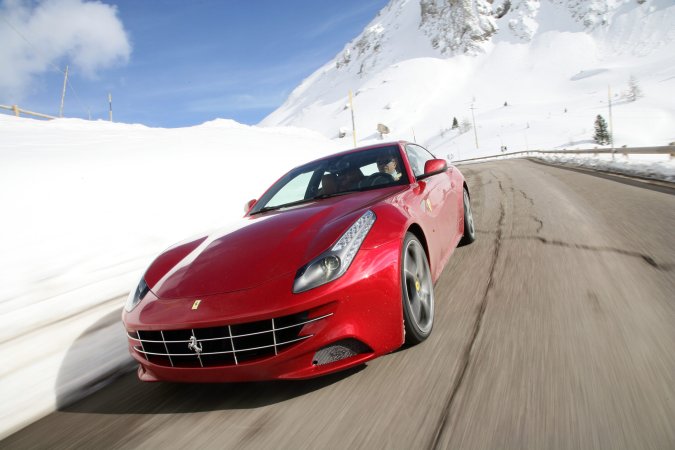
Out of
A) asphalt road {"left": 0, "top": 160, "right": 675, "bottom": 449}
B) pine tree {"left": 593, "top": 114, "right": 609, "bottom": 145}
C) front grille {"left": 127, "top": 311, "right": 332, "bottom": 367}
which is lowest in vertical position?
pine tree {"left": 593, "top": 114, "right": 609, "bottom": 145}

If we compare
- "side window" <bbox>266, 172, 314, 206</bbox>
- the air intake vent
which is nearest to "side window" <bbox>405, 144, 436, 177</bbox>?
"side window" <bbox>266, 172, 314, 206</bbox>

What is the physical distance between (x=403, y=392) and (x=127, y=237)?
424 centimetres

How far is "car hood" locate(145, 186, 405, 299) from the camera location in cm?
203

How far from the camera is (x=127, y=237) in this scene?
16.2 ft

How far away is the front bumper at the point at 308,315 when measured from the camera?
181 centimetres

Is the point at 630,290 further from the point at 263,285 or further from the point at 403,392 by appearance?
the point at 263,285

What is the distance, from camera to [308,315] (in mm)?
1827

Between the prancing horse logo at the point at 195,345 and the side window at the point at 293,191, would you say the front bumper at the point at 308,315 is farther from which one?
the side window at the point at 293,191

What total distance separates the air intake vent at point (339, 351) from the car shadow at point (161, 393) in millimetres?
221

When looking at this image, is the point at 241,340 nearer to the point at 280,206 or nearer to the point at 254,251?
the point at 254,251

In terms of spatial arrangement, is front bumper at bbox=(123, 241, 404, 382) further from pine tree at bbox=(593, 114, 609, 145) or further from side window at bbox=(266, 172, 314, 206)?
pine tree at bbox=(593, 114, 609, 145)

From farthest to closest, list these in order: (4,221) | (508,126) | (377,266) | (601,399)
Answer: (508,126)
(4,221)
(377,266)
(601,399)

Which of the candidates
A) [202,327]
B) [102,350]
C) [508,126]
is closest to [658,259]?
[202,327]

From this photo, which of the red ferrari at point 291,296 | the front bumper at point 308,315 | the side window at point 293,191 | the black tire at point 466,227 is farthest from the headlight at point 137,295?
the black tire at point 466,227
